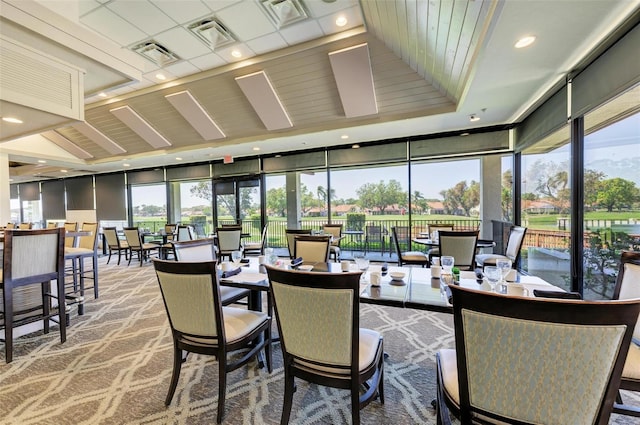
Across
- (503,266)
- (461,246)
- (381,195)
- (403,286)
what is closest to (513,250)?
(461,246)

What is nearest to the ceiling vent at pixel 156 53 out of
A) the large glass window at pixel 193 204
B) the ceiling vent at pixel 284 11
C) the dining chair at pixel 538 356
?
the ceiling vent at pixel 284 11

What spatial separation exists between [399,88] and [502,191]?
3.09 m

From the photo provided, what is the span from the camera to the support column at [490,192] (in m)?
5.12

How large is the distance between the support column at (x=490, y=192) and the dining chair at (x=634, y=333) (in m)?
3.91

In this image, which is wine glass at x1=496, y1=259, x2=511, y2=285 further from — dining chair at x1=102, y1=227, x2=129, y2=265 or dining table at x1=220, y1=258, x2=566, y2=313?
dining chair at x1=102, y1=227, x2=129, y2=265

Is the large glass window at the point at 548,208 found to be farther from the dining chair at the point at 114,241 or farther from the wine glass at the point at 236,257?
the dining chair at the point at 114,241

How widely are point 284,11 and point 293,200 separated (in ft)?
15.0

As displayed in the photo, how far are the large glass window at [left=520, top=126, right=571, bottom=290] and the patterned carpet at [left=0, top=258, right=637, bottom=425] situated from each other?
1969 millimetres

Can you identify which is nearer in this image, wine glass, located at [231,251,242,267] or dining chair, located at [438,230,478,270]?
wine glass, located at [231,251,242,267]

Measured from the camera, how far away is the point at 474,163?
5.47 meters

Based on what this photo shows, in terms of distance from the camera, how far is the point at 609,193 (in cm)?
270

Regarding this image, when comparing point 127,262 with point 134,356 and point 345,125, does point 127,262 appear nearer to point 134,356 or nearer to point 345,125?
point 134,356

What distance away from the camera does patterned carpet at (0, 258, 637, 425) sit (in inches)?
65.7

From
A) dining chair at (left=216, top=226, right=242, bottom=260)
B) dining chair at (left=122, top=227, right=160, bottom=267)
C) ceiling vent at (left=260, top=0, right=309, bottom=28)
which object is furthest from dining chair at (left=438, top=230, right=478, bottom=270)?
dining chair at (left=122, top=227, right=160, bottom=267)
